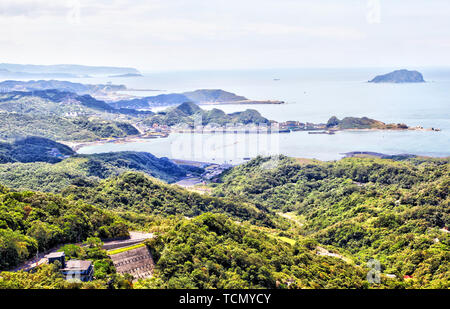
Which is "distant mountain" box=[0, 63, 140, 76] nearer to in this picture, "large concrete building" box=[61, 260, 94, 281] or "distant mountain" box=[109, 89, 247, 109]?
"distant mountain" box=[109, 89, 247, 109]

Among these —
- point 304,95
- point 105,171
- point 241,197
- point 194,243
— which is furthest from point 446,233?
point 304,95

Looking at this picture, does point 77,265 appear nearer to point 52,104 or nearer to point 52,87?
point 52,104

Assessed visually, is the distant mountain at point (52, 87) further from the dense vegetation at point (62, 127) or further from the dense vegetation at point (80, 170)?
the dense vegetation at point (80, 170)

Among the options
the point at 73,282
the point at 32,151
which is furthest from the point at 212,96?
the point at 73,282

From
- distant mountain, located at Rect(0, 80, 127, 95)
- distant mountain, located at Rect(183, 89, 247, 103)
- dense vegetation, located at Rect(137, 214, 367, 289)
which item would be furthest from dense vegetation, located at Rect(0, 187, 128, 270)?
distant mountain, located at Rect(0, 80, 127, 95)

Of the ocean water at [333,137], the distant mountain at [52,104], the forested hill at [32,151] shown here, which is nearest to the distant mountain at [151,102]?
the distant mountain at [52,104]
